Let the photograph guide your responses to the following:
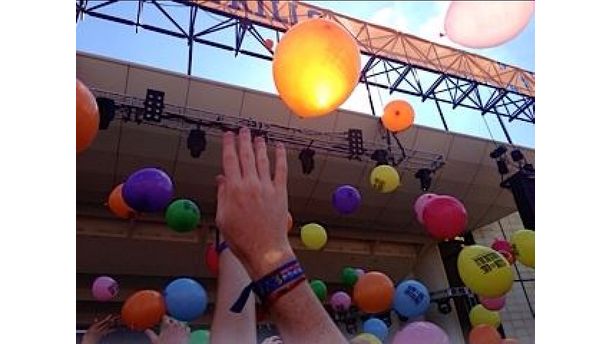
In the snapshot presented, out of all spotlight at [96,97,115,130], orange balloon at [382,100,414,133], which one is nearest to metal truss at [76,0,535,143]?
spotlight at [96,97,115,130]

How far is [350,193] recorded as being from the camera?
17.9 feet

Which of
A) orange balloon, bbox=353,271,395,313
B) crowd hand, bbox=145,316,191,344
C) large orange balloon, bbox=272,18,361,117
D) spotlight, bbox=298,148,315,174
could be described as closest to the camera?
large orange balloon, bbox=272,18,361,117

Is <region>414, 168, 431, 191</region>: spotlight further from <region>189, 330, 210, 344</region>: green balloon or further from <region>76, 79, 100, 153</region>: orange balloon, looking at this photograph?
<region>76, 79, 100, 153</region>: orange balloon

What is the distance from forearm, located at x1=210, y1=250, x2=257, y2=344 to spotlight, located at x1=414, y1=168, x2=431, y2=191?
7.02 meters

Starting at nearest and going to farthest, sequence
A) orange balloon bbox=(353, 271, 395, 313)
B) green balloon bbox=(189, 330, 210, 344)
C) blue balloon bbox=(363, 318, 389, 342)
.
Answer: green balloon bbox=(189, 330, 210, 344), orange balloon bbox=(353, 271, 395, 313), blue balloon bbox=(363, 318, 389, 342)

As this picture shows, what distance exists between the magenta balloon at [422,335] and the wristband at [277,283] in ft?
6.20

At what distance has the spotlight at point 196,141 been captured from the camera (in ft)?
21.5

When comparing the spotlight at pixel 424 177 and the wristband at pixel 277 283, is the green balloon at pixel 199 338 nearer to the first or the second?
the wristband at pixel 277 283

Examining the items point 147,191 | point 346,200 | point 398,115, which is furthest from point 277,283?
point 398,115

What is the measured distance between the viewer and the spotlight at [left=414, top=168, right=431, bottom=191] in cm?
815

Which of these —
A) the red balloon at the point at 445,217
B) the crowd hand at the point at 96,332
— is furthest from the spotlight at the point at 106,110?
the crowd hand at the point at 96,332
